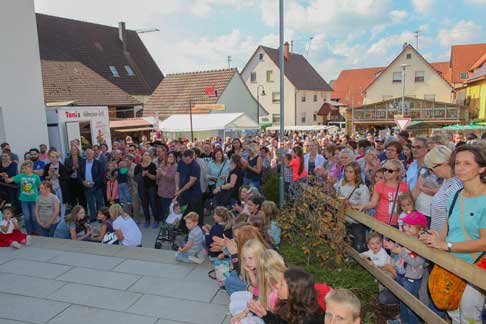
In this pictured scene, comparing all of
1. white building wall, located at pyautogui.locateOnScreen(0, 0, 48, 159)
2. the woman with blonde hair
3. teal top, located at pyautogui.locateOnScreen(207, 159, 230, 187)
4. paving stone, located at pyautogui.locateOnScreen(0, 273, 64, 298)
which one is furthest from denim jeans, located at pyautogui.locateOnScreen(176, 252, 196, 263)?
white building wall, located at pyautogui.locateOnScreen(0, 0, 48, 159)

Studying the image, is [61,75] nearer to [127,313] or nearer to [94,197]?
[94,197]

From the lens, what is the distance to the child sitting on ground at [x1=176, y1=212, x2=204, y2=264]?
5.56m

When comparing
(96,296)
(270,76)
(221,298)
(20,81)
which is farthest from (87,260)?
(270,76)

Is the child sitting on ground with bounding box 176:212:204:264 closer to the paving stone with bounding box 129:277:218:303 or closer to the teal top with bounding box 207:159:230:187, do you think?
the paving stone with bounding box 129:277:218:303

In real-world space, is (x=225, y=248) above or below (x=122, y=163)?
below

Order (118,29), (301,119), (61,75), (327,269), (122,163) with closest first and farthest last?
(327,269) < (122,163) < (61,75) < (118,29) < (301,119)

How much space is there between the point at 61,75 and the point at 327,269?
23.6 m

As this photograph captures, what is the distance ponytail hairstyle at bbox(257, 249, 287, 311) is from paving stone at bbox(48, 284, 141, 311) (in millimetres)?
1890

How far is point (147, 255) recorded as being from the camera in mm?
5977

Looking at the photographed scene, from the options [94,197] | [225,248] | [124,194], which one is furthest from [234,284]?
[94,197]

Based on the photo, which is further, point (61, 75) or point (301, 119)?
point (301, 119)

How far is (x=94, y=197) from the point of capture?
9258 mm

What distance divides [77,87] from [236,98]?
40.1 ft

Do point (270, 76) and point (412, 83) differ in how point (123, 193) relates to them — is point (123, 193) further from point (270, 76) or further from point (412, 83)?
point (412, 83)
